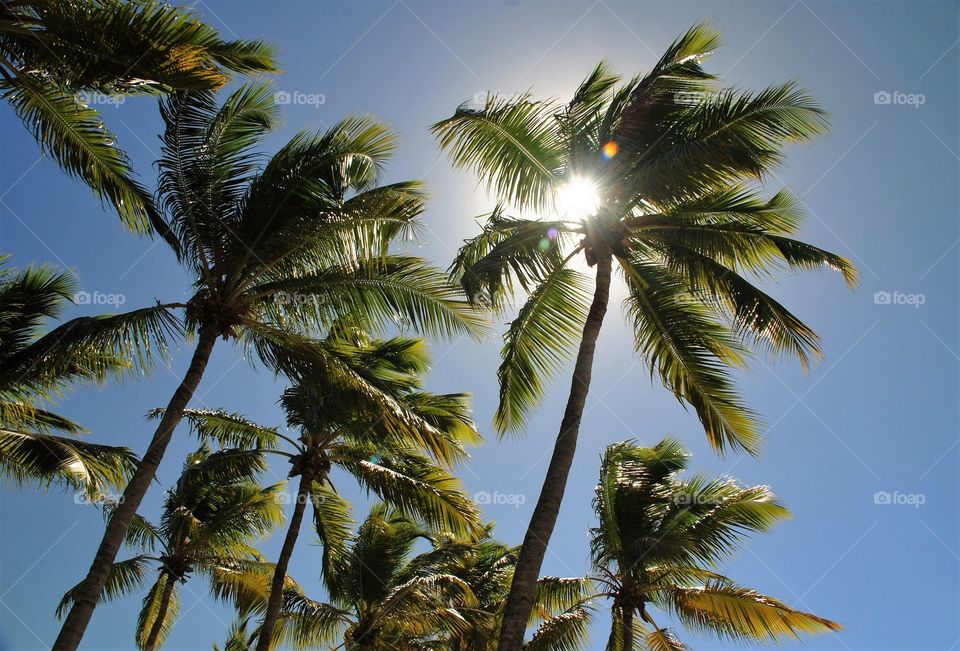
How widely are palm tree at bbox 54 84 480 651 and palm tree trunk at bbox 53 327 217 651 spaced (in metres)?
0.61

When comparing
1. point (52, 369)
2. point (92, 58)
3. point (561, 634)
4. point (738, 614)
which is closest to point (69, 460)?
point (52, 369)

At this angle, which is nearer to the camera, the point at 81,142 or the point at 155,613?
the point at 81,142

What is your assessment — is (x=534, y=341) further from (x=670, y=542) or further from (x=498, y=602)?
(x=498, y=602)

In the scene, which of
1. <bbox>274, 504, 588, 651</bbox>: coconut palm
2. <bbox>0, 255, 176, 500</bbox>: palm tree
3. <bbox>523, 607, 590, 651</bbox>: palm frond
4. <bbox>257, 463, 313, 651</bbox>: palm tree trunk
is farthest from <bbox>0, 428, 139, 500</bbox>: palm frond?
<bbox>523, 607, 590, 651</bbox>: palm frond

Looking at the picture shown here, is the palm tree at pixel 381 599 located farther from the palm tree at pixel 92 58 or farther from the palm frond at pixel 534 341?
the palm tree at pixel 92 58

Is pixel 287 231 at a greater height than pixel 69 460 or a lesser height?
greater

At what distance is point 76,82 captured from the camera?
859 centimetres

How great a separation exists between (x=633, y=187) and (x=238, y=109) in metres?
6.50

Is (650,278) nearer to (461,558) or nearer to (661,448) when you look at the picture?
(661,448)

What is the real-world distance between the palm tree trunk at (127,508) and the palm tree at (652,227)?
4.24 m

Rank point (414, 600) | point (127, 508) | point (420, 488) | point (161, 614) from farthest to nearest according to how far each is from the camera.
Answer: point (161, 614)
point (414, 600)
point (420, 488)
point (127, 508)

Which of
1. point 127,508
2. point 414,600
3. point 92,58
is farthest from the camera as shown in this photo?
point 414,600

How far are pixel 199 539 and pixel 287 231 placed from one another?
32.7 ft

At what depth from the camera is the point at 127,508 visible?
9562 millimetres
